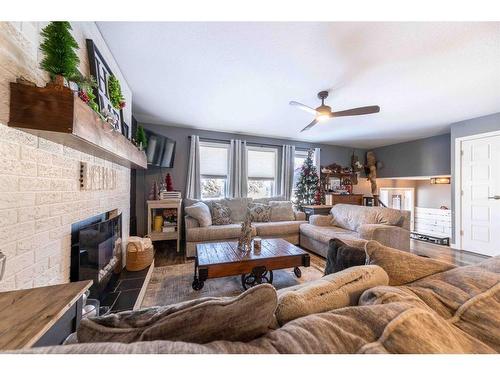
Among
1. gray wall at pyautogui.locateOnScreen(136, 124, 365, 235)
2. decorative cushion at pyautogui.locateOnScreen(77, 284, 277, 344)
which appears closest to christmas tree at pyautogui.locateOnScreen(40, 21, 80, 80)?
decorative cushion at pyautogui.locateOnScreen(77, 284, 277, 344)

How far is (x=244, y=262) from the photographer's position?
2.02 metres

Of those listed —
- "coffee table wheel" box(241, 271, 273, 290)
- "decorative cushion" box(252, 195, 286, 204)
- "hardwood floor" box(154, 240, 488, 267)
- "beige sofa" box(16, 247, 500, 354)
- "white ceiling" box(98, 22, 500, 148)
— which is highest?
"white ceiling" box(98, 22, 500, 148)

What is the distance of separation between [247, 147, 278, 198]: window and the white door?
11.7 ft

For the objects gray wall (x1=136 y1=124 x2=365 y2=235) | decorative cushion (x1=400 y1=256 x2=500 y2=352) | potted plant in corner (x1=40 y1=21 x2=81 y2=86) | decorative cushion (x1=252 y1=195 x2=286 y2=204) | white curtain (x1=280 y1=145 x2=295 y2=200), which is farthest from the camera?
white curtain (x1=280 y1=145 x2=295 y2=200)

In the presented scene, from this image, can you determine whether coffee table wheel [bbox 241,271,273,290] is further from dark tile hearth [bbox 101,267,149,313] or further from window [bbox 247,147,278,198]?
window [bbox 247,147,278,198]

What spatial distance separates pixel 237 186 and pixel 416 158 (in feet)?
14.8

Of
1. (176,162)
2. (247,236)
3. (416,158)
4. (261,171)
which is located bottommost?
(247,236)

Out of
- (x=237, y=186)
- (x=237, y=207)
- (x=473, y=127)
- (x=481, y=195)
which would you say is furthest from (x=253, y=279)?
(x=473, y=127)

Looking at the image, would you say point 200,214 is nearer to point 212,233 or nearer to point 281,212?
point 212,233

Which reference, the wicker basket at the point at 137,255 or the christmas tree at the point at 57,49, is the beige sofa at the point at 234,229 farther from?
the christmas tree at the point at 57,49

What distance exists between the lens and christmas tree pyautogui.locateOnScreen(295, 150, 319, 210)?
4645 millimetres

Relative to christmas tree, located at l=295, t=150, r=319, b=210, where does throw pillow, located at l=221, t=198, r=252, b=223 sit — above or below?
below
